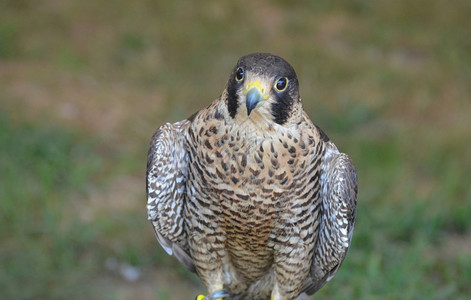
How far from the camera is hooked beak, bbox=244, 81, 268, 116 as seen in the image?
97.4 inches

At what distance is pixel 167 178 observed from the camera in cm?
294

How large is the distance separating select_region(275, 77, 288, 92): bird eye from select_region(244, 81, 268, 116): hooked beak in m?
0.08

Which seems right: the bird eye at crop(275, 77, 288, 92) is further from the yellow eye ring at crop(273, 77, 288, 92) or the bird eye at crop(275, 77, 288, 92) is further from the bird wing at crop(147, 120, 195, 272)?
the bird wing at crop(147, 120, 195, 272)

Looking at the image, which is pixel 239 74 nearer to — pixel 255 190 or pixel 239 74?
pixel 239 74

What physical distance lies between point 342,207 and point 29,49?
5.58 meters

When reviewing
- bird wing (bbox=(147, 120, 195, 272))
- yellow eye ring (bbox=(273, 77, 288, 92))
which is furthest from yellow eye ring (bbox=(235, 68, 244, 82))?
bird wing (bbox=(147, 120, 195, 272))

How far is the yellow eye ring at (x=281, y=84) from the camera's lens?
2572mm

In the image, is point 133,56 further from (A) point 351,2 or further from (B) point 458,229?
(B) point 458,229

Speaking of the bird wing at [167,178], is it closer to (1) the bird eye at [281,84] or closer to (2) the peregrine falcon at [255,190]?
(2) the peregrine falcon at [255,190]

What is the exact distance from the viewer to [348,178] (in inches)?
111

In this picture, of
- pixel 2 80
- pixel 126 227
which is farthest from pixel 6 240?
pixel 2 80

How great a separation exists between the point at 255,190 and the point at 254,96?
0.41 m

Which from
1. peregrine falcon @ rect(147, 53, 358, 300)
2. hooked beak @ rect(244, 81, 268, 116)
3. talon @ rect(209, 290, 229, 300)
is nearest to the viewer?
hooked beak @ rect(244, 81, 268, 116)

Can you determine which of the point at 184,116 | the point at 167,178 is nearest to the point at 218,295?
the point at 167,178
